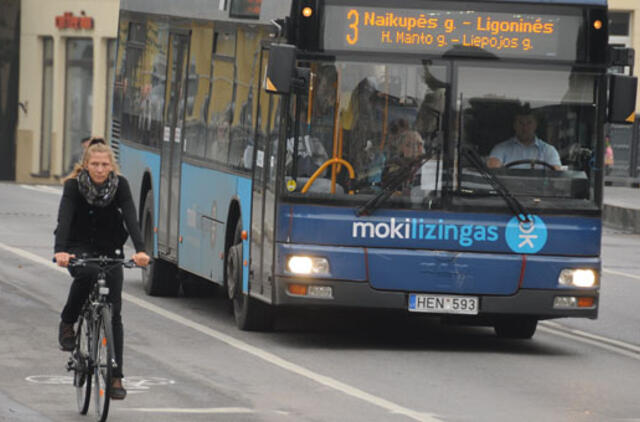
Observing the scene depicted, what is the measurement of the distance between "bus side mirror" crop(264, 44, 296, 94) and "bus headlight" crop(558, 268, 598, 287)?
2.48m

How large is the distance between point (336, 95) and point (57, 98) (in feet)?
149

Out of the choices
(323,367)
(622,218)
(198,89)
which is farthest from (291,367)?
(622,218)

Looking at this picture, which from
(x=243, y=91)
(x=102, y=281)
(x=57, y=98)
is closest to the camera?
(x=102, y=281)

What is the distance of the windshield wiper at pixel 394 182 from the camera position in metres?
13.9

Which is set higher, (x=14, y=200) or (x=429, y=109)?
(x=429, y=109)

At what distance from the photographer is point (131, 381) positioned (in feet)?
39.4

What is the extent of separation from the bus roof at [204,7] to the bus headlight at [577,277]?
195cm

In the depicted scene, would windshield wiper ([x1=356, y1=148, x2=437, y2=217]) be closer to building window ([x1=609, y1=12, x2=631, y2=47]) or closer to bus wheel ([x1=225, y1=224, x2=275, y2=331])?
bus wheel ([x1=225, y1=224, x2=275, y2=331])

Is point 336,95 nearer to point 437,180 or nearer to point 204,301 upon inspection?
point 437,180

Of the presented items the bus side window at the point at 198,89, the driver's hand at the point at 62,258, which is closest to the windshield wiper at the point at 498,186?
the bus side window at the point at 198,89

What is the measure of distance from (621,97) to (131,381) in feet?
14.2

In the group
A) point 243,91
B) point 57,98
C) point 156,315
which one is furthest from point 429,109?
point 57,98

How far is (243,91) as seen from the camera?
1552 cm

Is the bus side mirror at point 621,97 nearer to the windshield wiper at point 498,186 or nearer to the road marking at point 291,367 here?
the windshield wiper at point 498,186
